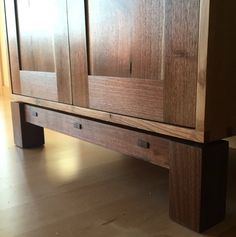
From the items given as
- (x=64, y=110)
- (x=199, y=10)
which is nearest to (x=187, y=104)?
(x=199, y=10)

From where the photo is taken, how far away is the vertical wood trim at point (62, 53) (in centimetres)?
84

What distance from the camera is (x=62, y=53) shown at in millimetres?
863

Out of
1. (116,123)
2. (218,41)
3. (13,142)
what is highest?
(218,41)

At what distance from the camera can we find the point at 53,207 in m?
0.70

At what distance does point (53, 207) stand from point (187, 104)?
1.14 feet

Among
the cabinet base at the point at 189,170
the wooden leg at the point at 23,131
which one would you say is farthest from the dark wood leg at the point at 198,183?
the wooden leg at the point at 23,131

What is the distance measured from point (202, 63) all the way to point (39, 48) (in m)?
0.57

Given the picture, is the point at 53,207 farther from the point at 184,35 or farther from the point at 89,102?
the point at 184,35

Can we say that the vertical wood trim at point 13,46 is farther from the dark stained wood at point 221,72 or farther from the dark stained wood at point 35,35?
the dark stained wood at point 221,72

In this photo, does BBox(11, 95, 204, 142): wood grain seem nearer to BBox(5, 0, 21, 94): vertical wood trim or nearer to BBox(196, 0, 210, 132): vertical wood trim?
BBox(196, 0, 210, 132): vertical wood trim

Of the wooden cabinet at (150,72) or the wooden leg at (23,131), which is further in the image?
the wooden leg at (23,131)

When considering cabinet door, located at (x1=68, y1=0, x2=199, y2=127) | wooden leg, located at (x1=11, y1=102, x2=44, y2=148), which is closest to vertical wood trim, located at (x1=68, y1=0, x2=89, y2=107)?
cabinet door, located at (x1=68, y1=0, x2=199, y2=127)

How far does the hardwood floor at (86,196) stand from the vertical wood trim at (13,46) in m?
0.23

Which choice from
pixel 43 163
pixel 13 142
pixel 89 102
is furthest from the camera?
pixel 13 142
